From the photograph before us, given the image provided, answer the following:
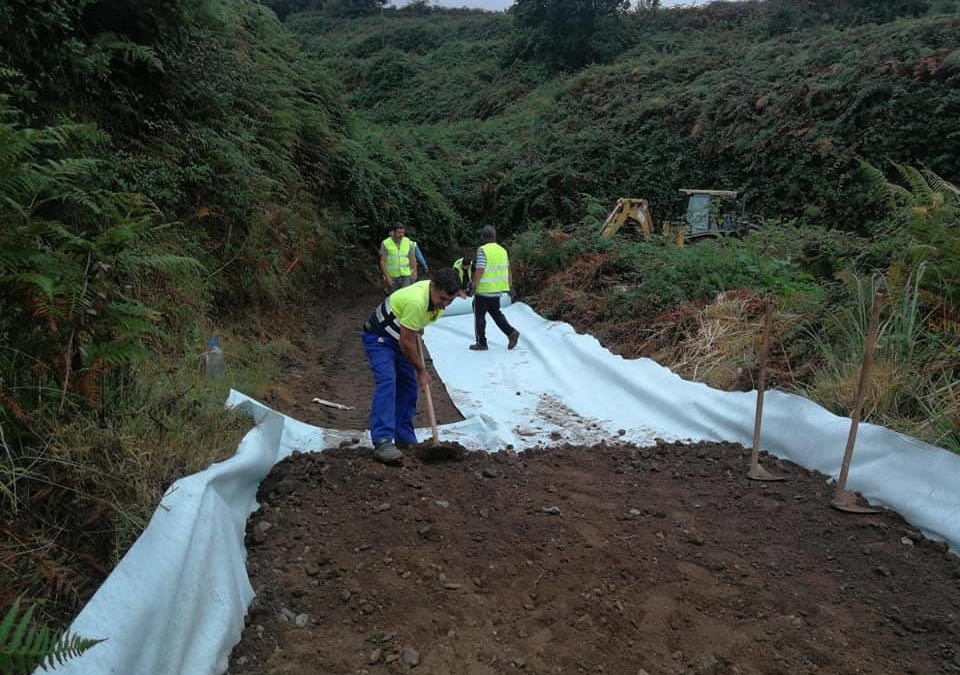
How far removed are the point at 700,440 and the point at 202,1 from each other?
7.32 m

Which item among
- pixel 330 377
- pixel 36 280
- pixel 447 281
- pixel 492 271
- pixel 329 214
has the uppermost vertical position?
pixel 36 280

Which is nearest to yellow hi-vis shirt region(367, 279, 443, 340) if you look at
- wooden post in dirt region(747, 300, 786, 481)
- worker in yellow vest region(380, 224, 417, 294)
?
wooden post in dirt region(747, 300, 786, 481)

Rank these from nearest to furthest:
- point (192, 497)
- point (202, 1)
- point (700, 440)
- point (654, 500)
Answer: point (192, 497)
point (654, 500)
point (700, 440)
point (202, 1)

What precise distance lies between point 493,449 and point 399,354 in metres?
1.08

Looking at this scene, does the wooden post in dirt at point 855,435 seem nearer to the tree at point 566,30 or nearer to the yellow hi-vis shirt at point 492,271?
the yellow hi-vis shirt at point 492,271

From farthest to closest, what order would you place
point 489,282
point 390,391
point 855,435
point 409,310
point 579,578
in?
1. point 489,282
2. point 390,391
3. point 409,310
4. point 855,435
5. point 579,578

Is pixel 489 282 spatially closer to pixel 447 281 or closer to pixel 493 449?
pixel 493 449

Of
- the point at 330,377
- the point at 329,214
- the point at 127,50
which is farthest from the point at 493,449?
the point at 329,214

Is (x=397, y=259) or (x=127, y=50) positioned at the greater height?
(x=127, y=50)

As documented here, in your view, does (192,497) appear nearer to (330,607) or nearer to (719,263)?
(330,607)

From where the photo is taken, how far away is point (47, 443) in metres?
2.68

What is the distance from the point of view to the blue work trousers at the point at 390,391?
15.4 feet

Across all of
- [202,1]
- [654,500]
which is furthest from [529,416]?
[202,1]

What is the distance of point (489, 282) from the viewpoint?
8672 mm
